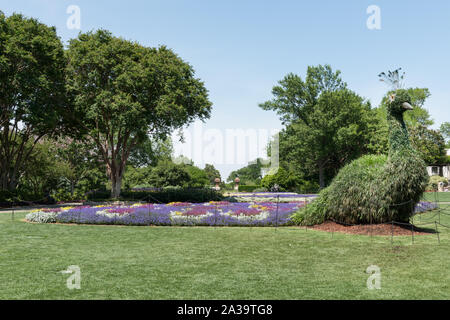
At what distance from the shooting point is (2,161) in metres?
29.5

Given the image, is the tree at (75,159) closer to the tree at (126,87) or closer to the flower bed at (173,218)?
the tree at (126,87)

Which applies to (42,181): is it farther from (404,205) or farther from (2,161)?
(404,205)

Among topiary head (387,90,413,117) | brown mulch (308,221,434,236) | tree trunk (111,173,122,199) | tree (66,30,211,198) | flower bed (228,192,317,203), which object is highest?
tree (66,30,211,198)

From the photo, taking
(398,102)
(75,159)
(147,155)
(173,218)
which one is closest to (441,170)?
(147,155)

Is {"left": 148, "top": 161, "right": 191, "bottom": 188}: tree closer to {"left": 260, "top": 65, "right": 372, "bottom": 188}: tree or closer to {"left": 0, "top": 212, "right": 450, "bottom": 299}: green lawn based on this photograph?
{"left": 260, "top": 65, "right": 372, "bottom": 188}: tree

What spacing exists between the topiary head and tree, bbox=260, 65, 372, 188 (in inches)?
1521

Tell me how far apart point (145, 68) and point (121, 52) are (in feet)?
9.77

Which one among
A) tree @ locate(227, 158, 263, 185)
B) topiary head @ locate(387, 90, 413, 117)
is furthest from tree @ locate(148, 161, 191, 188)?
tree @ locate(227, 158, 263, 185)

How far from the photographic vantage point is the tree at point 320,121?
2012 inches

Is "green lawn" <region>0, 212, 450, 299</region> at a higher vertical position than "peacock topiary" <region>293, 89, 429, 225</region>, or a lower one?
lower

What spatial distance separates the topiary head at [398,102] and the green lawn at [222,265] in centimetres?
422

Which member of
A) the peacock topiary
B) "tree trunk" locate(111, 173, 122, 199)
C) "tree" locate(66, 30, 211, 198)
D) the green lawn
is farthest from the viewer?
"tree trunk" locate(111, 173, 122, 199)

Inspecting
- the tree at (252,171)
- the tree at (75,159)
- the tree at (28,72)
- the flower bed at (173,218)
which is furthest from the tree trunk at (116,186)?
the tree at (252,171)

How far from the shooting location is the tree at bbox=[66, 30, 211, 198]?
27.0 m
